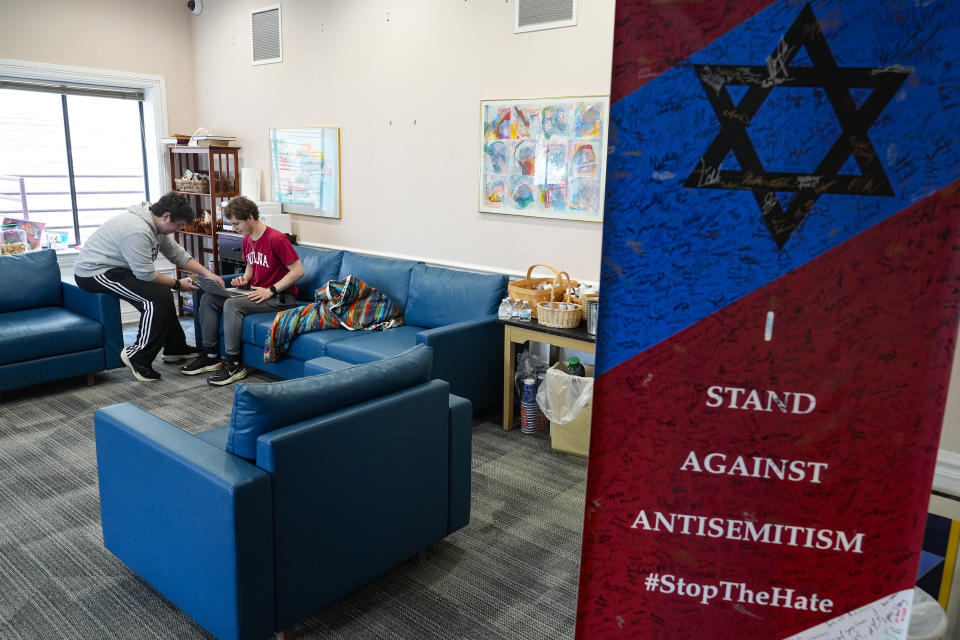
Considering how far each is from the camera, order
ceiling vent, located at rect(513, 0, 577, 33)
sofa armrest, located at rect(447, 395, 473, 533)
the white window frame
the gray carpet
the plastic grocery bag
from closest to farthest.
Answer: the gray carpet < sofa armrest, located at rect(447, 395, 473, 533) < the plastic grocery bag < ceiling vent, located at rect(513, 0, 577, 33) < the white window frame

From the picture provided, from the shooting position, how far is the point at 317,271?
5012 mm

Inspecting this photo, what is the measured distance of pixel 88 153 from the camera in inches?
A: 240

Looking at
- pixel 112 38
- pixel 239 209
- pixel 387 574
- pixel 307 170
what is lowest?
pixel 387 574

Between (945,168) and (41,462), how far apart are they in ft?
12.5

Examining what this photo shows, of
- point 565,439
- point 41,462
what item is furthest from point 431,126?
point 41,462

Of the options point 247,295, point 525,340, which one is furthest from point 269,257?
point 525,340

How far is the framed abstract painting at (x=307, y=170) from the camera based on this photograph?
5.33m

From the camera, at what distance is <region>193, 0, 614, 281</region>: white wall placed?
13.1 ft

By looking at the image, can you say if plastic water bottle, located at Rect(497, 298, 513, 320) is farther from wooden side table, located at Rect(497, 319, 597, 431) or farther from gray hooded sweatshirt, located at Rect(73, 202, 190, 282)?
gray hooded sweatshirt, located at Rect(73, 202, 190, 282)

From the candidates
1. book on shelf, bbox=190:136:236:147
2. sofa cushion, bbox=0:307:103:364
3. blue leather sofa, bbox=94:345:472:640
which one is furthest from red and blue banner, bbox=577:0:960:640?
book on shelf, bbox=190:136:236:147

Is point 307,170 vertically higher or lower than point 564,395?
higher

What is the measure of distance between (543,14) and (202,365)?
3.19 meters

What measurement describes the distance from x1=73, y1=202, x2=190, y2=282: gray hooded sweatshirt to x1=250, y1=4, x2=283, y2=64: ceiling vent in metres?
1.84

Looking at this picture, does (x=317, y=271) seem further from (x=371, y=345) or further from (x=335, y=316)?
(x=371, y=345)
